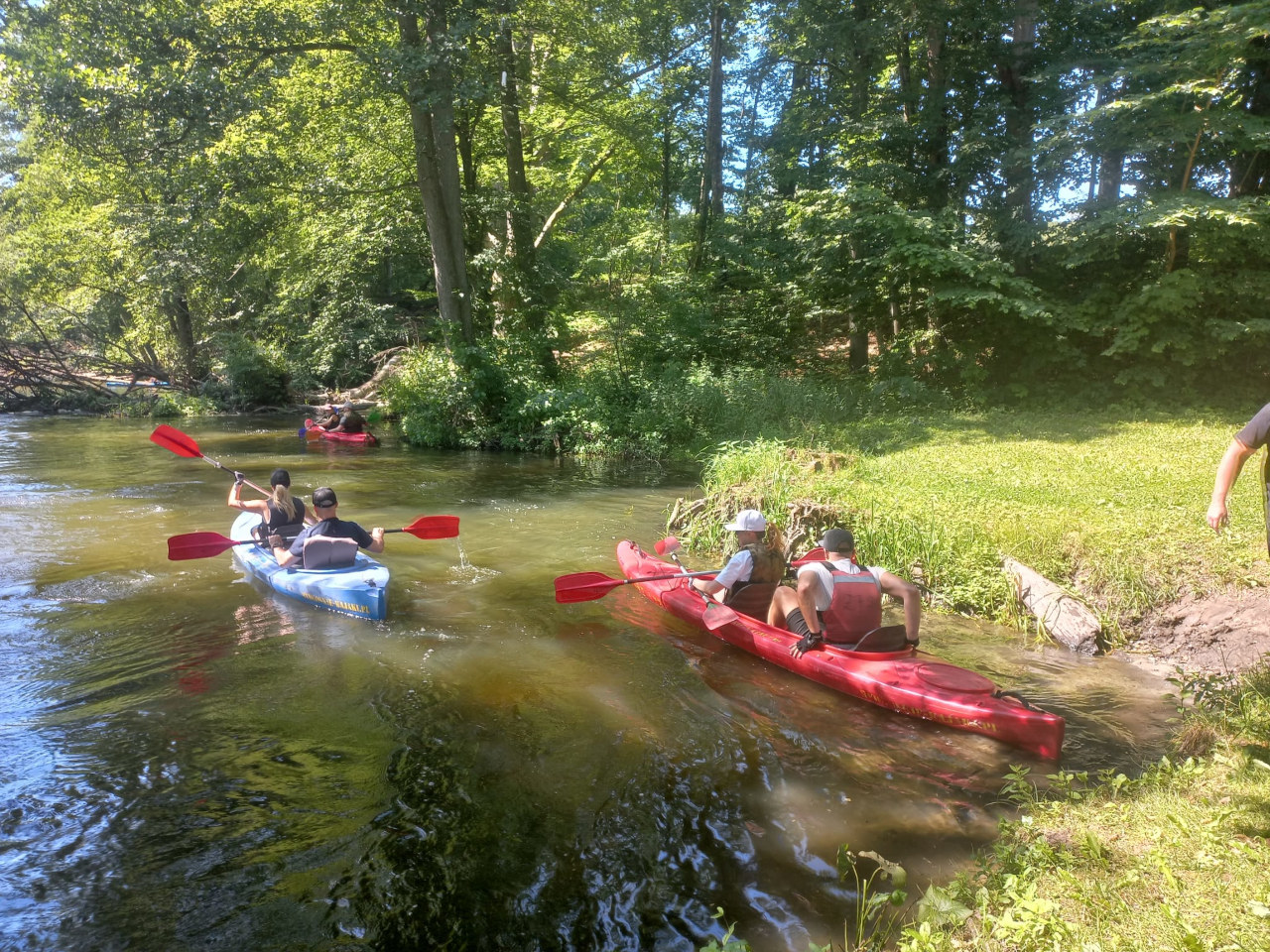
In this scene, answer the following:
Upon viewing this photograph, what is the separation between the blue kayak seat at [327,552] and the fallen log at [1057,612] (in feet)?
19.3

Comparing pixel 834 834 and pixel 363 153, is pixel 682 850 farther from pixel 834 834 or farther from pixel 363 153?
pixel 363 153

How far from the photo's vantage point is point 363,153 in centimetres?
1864

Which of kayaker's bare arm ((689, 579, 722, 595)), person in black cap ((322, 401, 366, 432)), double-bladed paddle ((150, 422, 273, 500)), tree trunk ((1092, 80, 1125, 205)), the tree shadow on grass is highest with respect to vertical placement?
tree trunk ((1092, 80, 1125, 205))

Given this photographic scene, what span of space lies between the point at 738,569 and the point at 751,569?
10 cm

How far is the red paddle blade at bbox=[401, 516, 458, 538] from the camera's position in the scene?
8.25 meters

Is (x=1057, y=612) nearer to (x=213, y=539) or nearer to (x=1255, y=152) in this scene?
(x=213, y=539)

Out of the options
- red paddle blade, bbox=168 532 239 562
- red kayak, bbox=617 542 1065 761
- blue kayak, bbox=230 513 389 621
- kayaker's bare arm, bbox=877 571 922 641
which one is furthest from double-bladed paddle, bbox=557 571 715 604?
red paddle blade, bbox=168 532 239 562

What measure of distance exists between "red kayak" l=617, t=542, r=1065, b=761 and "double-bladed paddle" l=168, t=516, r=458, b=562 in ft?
10.9

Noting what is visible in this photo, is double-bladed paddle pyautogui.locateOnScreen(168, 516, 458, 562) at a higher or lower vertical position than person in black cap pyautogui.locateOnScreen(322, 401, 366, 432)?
lower

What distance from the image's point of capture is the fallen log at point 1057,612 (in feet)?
19.9

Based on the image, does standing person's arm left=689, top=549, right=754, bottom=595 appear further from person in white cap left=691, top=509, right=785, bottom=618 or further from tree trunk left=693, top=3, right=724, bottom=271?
tree trunk left=693, top=3, right=724, bottom=271

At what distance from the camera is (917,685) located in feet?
16.4

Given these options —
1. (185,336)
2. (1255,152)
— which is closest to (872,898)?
(1255,152)

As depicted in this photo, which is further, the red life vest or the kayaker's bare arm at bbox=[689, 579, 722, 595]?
the kayaker's bare arm at bbox=[689, 579, 722, 595]
